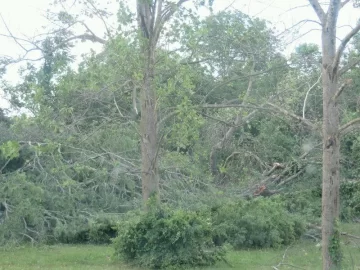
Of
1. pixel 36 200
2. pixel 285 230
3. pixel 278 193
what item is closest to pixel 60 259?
pixel 36 200

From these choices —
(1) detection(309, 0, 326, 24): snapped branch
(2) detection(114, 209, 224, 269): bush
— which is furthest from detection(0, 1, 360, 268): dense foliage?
(1) detection(309, 0, 326, 24): snapped branch

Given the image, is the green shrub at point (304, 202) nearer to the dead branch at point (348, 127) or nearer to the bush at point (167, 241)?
the bush at point (167, 241)

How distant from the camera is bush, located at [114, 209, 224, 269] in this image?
15.1m

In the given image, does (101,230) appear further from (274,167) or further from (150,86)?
(150,86)

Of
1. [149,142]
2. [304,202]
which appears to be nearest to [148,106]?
[149,142]

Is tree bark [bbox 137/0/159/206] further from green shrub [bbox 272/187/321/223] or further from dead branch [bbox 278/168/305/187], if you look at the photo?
dead branch [bbox 278/168/305/187]

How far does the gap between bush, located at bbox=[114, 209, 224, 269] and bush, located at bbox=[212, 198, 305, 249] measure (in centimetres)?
273

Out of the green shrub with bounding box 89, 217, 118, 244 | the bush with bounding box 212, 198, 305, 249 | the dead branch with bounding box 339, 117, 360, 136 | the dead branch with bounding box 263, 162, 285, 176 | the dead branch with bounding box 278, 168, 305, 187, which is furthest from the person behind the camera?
the dead branch with bounding box 278, 168, 305, 187

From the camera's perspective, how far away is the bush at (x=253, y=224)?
60.4 feet

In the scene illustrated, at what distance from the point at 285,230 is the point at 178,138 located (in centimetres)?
727

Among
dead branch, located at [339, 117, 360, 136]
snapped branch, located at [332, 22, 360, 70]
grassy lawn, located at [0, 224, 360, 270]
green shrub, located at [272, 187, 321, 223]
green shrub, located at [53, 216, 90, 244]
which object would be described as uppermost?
snapped branch, located at [332, 22, 360, 70]

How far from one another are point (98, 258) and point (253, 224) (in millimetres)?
4728

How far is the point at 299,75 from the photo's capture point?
1506 cm

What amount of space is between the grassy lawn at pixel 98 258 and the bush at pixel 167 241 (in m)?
0.38
